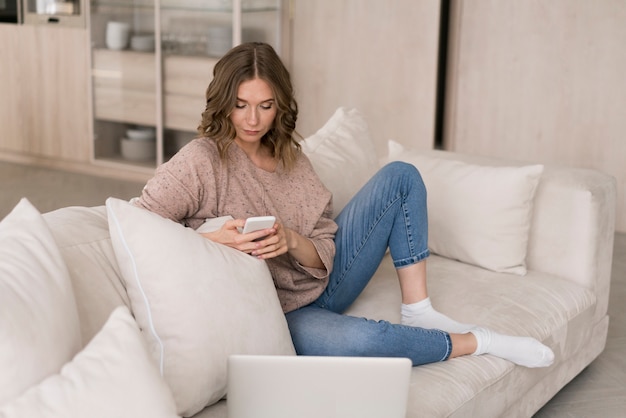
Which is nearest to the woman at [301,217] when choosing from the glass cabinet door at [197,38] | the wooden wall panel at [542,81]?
the wooden wall panel at [542,81]

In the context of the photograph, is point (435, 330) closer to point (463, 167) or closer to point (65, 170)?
point (463, 167)

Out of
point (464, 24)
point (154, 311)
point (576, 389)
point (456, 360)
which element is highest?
point (464, 24)

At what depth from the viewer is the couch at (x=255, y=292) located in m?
1.28

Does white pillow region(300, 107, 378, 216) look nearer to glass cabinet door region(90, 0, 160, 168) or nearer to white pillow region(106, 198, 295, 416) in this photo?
white pillow region(106, 198, 295, 416)

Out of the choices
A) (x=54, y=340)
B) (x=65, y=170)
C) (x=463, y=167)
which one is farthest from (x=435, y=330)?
(x=65, y=170)

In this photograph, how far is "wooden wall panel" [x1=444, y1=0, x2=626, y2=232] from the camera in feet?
14.3

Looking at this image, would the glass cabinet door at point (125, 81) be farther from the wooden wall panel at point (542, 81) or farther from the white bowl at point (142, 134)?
the wooden wall panel at point (542, 81)

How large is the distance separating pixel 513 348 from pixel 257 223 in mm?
763

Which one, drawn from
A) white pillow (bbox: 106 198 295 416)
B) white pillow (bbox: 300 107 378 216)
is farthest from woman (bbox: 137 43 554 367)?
white pillow (bbox: 300 107 378 216)

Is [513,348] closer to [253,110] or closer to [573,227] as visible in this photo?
[573,227]

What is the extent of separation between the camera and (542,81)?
4.53 metres

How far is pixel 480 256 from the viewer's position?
2604mm

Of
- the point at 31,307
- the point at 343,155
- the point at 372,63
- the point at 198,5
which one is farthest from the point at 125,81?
the point at 31,307

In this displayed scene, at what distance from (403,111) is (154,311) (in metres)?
3.42
